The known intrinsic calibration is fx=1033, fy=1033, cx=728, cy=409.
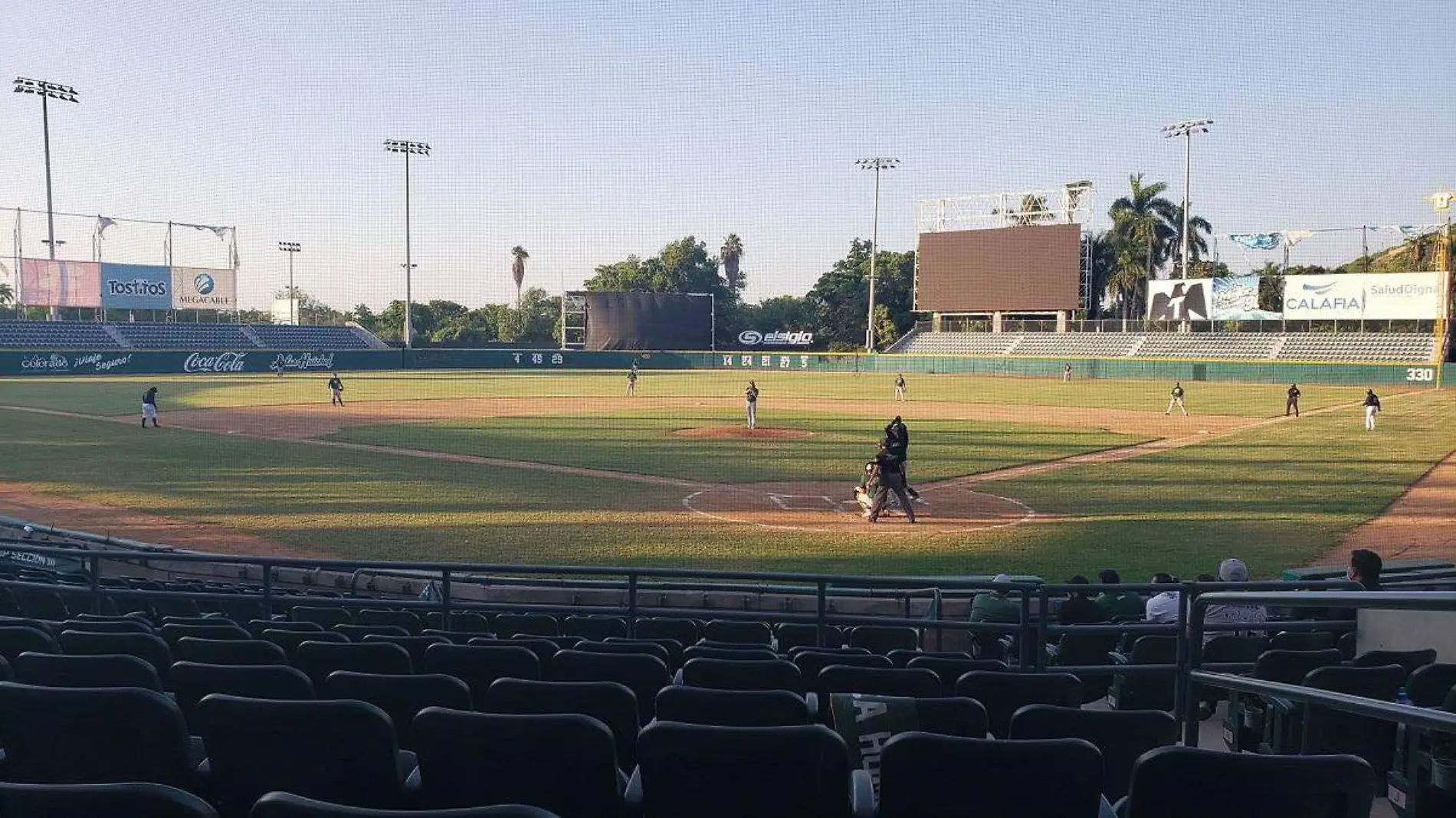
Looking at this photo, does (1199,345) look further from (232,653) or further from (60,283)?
(60,283)

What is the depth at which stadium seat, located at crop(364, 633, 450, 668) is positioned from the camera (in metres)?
5.48

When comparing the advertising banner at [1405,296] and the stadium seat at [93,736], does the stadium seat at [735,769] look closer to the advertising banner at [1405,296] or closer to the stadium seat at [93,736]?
the stadium seat at [93,736]

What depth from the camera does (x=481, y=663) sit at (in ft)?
16.5

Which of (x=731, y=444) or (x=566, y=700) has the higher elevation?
(x=566, y=700)

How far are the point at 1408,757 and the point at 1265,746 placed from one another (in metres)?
1.83

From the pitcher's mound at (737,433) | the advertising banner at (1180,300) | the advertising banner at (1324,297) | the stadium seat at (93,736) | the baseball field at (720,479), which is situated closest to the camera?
the stadium seat at (93,736)

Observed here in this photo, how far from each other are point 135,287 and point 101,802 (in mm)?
78521

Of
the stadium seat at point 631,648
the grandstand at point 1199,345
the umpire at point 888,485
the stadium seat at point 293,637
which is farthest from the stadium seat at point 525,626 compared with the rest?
the grandstand at point 1199,345

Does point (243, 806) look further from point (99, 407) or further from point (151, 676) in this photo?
point (99, 407)

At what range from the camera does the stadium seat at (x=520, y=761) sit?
295 centimetres

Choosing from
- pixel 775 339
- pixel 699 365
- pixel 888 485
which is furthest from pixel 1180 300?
pixel 888 485

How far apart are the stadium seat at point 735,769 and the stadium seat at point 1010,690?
6.23 feet

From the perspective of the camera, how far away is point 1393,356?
58.3m

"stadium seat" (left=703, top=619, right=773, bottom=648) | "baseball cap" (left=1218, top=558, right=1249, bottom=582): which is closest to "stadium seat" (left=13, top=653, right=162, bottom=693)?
"stadium seat" (left=703, top=619, right=773, bottom=648)
